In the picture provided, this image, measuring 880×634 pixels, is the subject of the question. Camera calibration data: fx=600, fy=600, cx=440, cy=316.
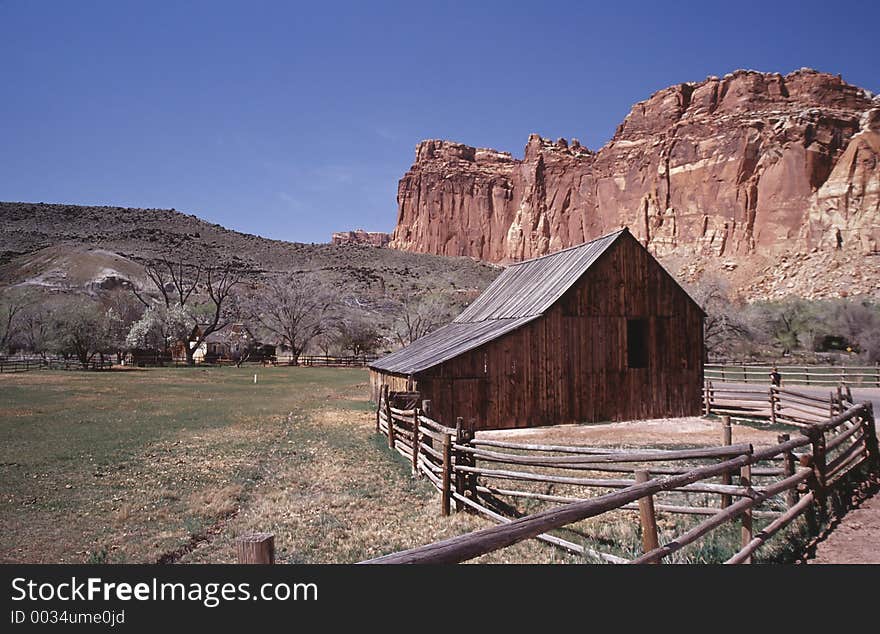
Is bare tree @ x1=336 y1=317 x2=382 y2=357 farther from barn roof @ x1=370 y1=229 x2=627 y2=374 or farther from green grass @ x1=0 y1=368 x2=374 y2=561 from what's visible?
barn roof @ x1=370 y1=229 x2=627 y2=374

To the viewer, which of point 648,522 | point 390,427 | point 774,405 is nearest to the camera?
point 648,522

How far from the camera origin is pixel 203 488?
11062 millimetres

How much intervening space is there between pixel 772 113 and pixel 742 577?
101m

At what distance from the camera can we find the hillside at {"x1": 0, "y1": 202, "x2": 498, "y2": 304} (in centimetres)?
7562

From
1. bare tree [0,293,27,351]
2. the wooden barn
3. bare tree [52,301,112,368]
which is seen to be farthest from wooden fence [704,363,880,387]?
bare tree [0,293,27,351]

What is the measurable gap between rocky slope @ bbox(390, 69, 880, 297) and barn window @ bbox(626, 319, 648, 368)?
5589 centimetres

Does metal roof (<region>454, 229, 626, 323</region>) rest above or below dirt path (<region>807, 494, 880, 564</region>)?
above

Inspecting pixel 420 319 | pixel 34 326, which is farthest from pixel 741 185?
pixel 34 326

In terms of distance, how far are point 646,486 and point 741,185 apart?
96139 millimetres

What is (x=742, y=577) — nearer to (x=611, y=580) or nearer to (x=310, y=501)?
(x=611, y=580)

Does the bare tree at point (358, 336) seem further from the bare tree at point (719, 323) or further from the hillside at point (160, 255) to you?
the bare tree at point (719, 323)

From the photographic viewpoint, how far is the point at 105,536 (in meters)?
8.16

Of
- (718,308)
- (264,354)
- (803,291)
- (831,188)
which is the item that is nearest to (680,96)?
(831,188)

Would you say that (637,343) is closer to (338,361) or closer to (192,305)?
(338,361)
